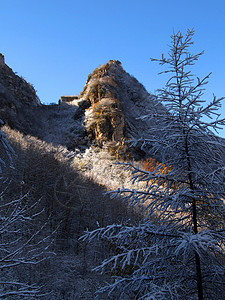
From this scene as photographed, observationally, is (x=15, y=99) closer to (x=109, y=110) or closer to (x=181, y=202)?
(x=109, y=110)

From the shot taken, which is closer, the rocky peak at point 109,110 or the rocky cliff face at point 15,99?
the rocky cliff face at point 15,99

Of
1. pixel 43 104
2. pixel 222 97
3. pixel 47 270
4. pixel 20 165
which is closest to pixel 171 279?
pixel 222 97

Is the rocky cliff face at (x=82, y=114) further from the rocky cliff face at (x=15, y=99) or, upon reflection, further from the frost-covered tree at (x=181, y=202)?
the frost-covered tree at (x=181, y=202)

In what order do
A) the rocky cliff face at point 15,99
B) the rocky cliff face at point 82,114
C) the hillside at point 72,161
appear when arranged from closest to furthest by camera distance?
the hillside at point 72,161 < the rocky cliff face at point 15,99 < the rocky cliff face at point 82,114

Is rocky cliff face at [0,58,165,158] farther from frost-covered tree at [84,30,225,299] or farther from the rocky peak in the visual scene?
frost-covered tree at [84,30,225,299]

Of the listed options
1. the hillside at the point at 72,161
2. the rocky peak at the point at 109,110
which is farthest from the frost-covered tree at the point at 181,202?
the rocky peak at the point at 109,110

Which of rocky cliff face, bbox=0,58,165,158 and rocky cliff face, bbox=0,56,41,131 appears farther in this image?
rocky cliff face, bbox=0,58,165,158

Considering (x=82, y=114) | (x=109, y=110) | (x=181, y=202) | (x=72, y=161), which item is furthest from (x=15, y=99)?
(x=181, y=202)

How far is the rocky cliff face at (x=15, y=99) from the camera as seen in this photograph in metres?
22.6

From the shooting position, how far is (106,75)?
101 feet

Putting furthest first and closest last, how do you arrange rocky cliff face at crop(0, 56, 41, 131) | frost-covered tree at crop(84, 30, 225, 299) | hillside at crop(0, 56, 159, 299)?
rocky cliff face at crop(0, 56, 41, 131)
hillside at crop(0, 56, 159, 299)
frost-covered tree at crop(84, 30, 225, 299)

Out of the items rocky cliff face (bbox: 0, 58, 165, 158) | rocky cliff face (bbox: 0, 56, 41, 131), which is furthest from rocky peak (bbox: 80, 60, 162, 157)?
rocky cliff face (bbox: 0, 56, 41, 131)

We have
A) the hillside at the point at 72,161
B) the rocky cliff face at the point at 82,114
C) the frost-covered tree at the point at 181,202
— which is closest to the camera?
the frost-covered tree at the point at 181,202

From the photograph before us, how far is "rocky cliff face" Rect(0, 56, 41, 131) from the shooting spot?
22578 mm
